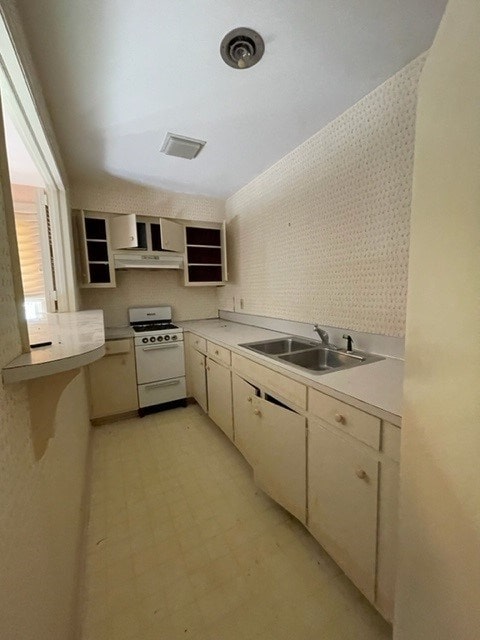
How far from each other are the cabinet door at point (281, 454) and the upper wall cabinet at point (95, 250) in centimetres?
208

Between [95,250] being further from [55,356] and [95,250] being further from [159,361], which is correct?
[55,356]

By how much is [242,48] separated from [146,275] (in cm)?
242

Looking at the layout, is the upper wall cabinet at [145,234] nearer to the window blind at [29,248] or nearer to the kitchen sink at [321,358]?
the window blind at [29,248]

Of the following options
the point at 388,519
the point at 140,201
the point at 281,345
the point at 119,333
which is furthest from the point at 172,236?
the point at 388,519

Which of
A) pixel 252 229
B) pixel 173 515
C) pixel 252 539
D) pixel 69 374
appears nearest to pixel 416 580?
pixel 252 539

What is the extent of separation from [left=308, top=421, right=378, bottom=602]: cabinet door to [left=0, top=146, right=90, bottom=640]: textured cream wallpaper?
41.9 inches

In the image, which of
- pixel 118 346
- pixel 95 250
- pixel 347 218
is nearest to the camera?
pixel 347 218

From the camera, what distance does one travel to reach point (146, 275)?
10.4 feet

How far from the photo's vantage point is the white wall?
0.54 m

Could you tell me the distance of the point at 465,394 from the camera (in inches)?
22.3

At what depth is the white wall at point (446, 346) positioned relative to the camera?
0.54 m

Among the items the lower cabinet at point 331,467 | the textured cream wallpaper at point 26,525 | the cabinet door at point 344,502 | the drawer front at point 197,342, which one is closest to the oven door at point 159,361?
the drawer front at point 197,342

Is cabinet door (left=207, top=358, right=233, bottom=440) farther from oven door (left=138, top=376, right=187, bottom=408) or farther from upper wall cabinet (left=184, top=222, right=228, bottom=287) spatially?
upper wall cabinet (left=184, top=222, right=228, bottom=287)

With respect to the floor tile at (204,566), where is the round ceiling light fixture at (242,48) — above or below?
above
